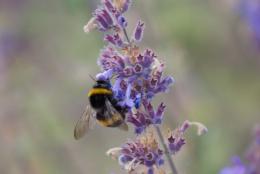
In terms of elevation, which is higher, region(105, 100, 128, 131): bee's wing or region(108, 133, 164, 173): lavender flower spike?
region(105, 100, 128, 131): bee's wing

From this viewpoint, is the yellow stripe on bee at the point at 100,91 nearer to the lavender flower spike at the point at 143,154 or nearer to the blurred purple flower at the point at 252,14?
the lavender flower spike at the point at 143,154

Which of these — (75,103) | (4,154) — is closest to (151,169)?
(4,154)

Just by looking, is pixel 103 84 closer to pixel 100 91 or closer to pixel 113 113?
pixel 100 91

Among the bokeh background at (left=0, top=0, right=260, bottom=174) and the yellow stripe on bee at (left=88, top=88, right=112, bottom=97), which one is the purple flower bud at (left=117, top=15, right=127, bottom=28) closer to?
the yellow stripe on bee at (left=88, top=88, right=112, bottom=97)

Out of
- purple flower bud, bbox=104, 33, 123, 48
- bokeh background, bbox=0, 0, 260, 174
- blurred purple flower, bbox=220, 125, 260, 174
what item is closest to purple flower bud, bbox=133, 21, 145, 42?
purple flower bud, bbox=104, 33, 123, 48

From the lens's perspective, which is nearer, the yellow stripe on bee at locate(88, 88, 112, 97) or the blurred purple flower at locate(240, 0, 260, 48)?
the yellow stripe on bee at locate(88, 88, 112, 97)

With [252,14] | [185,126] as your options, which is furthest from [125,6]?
[252,14]

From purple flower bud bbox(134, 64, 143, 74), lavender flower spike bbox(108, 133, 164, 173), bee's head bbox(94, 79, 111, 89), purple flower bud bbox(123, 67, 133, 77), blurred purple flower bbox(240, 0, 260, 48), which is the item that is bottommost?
lavender flower spike bbox(108, 133, 164, 173)
